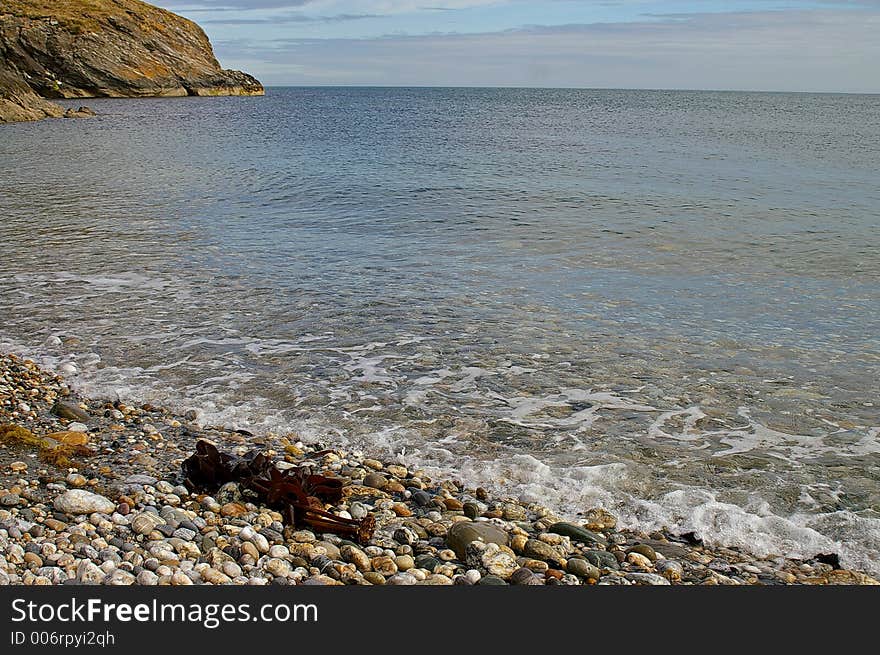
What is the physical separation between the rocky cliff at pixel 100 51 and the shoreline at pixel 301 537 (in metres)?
86.1

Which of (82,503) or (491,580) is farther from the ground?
(82,503)

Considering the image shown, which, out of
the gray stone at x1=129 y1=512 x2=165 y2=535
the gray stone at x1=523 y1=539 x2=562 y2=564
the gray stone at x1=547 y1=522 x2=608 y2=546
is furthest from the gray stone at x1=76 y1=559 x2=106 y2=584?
the gray stone at x1=547 y1=522 x2=608 y2=546

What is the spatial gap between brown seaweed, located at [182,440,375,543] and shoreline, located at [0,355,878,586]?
75mm

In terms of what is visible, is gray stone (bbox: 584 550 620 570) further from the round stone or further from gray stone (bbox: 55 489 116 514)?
gray stone (bbox: 55 489 116 514)

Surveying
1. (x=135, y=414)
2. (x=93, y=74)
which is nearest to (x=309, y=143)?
(x=135, y=414)

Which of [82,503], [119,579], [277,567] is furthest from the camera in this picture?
[82,503]

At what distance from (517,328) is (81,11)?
399 feet

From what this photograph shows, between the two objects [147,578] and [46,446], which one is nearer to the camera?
[147,578]

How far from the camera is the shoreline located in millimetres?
5152

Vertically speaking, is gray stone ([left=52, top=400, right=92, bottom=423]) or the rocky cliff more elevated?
the rocky cliff

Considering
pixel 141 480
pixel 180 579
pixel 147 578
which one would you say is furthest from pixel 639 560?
pixel 141 480

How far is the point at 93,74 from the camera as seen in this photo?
9831 centimetres

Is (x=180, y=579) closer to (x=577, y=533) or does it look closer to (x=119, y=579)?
(x=119, y=579)

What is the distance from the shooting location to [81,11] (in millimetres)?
111500
